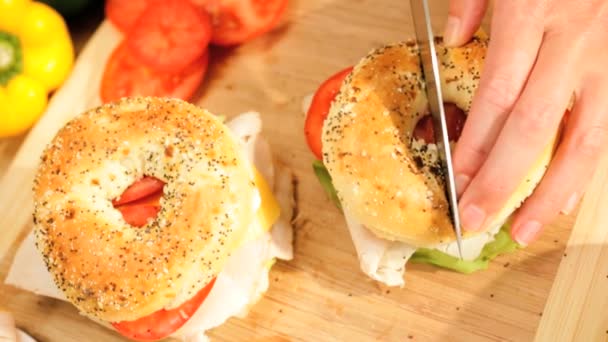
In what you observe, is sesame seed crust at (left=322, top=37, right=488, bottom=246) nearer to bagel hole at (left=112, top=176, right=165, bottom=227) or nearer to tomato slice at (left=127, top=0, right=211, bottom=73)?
bagel hole at (left=112, top=176, right=165, bottom=227)

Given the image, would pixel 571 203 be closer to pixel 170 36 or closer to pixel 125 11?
pixel 170 36

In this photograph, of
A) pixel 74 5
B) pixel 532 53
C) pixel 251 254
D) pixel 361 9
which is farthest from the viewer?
pixel 74 5

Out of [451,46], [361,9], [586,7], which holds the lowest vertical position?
[361,9]

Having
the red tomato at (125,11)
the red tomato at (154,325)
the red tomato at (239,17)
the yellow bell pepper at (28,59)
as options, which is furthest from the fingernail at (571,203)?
the yellow bell pepper at (28,59)

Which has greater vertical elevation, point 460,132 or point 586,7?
point 586,7

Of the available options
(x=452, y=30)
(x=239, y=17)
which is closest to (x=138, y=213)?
(x=239, y=17)

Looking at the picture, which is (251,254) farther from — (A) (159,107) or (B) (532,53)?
(B) (532,53)

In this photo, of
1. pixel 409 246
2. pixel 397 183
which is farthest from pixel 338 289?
pixel 397 183
